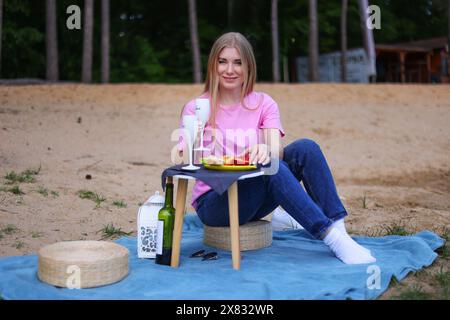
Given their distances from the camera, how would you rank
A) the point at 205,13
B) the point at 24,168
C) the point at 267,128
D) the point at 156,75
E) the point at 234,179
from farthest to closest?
1. the point at 205,13
2. the point at 156,75
3. the point at 24,168
4. the point at 267,128
5. the point at 234,179

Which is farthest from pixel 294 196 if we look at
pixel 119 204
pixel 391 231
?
pixel 119 204

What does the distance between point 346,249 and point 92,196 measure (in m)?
2.67

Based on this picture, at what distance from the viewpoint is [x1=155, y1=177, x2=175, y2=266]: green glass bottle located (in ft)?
10.3

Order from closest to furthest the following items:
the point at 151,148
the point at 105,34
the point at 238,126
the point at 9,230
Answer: the point at 238,126 → the point at 9,230 → the point at 151,148 → the point at 105,34

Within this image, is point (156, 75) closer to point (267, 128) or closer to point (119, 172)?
point (119, 172)

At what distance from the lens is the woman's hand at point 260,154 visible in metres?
3.05

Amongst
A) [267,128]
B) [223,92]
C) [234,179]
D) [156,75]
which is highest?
[156,75]

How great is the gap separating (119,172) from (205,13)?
540 inches

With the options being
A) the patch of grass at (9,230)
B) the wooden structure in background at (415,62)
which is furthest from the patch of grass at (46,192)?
the wooden structure in background at (415,62)

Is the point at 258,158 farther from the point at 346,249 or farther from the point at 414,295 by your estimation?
the point at 414,295

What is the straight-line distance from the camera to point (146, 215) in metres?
3.23

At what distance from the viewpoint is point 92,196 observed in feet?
16.8

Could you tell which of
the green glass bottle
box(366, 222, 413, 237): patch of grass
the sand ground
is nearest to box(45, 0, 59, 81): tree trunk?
the sand ground

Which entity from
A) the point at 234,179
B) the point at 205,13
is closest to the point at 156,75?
the point at 205,13
